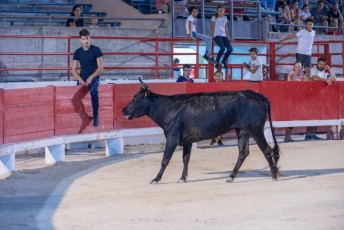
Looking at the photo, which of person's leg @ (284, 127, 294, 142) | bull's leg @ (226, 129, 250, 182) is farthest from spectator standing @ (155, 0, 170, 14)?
bull's leg @ (226, 129, 250, 182)

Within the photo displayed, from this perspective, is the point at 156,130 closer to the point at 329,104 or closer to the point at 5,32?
the point at 329,104

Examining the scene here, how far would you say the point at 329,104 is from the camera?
Result: 69.8ft

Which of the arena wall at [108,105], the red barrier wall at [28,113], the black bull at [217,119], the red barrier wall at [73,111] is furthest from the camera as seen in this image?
the red barrier wall at [73,111]

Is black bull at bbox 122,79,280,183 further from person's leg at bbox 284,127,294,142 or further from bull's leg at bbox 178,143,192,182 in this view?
person's leg at bbox 284,127,294,142

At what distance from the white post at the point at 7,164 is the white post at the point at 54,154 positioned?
61.5 inches

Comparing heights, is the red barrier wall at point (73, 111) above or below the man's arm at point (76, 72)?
below

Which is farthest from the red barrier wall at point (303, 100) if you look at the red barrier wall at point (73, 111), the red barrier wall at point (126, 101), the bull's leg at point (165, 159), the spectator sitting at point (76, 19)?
the bull's leg at point (165, 159)

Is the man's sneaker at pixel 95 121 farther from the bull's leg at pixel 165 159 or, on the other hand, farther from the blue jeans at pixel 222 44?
the blue jeans at pixel 222 44

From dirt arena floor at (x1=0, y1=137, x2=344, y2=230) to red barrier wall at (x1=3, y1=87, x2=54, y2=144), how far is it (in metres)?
0.53

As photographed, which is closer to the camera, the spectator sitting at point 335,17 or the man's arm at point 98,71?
the man's arm at point 98,71

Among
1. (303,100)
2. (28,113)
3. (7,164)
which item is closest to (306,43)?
(303,100)

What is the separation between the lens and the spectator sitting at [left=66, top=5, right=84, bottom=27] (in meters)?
24.3

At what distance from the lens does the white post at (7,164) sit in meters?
14.2

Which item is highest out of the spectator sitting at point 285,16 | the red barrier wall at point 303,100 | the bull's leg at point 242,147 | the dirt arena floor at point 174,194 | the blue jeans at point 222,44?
the spectator sitting at point 285,16
